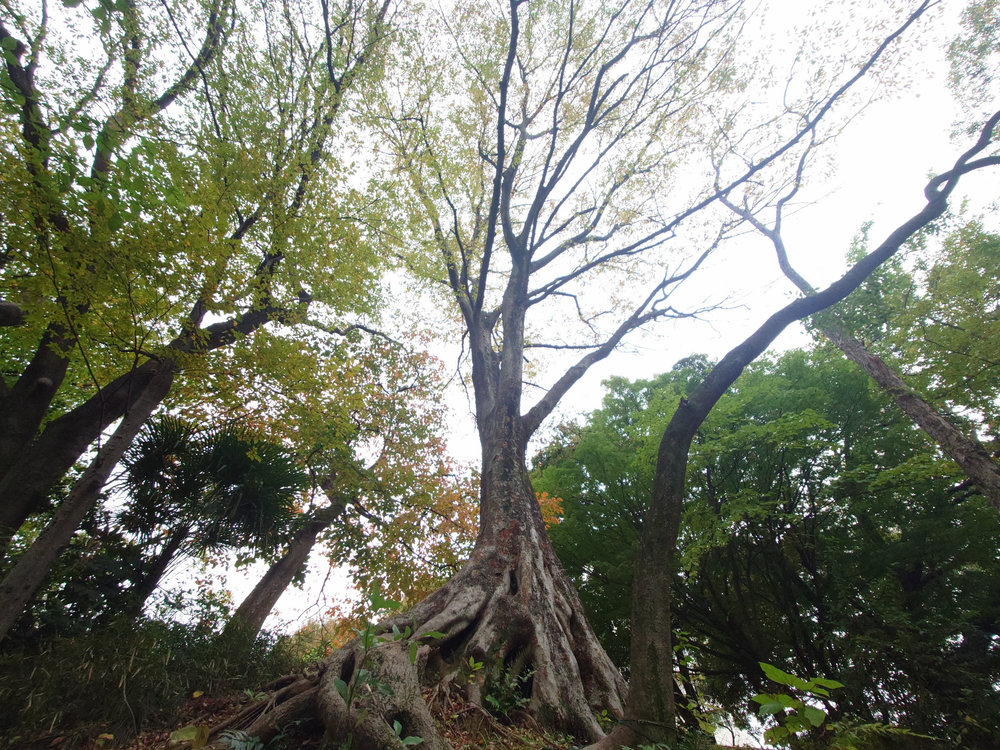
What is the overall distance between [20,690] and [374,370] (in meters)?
6.39

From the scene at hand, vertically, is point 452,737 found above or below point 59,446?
below

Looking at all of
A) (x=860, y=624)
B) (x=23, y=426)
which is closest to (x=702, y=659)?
(x=860, y=624)

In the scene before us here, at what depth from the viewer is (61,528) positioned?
12.2 ft

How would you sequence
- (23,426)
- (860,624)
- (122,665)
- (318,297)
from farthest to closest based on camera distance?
(860,624)
(318,297)
(23,426)
(122,665)

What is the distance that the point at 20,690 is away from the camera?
116 inches

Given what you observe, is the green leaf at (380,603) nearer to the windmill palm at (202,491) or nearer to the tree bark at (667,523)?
the tree bark at (667,523)

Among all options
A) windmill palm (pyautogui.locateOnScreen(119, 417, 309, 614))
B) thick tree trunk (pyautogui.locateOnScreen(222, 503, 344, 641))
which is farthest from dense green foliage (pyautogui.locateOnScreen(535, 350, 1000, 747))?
windmill palm (pyautogui.locateOnScreen(119, 417, 309, 614))

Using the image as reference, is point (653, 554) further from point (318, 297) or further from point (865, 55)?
point (865, 55)

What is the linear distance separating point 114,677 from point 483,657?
2791 millimetres

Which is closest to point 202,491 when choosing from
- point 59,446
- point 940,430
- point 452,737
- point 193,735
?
point 59,446

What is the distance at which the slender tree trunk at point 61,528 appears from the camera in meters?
3.40

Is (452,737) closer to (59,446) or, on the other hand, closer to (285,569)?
(59,446)

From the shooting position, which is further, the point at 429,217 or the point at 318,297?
the point at 429,217

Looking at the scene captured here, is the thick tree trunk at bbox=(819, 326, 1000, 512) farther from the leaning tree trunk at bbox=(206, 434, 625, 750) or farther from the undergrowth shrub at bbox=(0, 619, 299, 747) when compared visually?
the undergrowth shrub at bbox=(0, 619, 299, 747)
